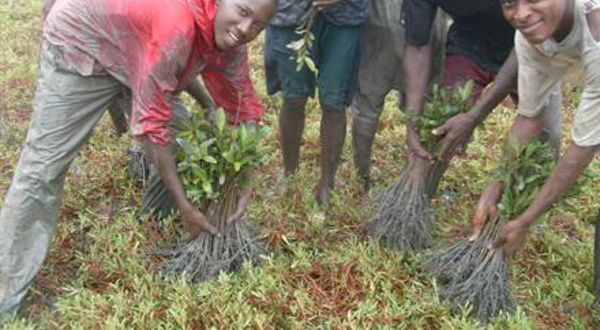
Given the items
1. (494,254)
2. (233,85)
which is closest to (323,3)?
(233,85)

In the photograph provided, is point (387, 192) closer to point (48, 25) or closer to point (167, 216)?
point (167, 216)

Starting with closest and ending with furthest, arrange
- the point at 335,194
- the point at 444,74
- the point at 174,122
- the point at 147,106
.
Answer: the point at 147,106, the point at 174,122, the point at 444,74, the point at 335,194

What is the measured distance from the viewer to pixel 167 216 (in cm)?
386

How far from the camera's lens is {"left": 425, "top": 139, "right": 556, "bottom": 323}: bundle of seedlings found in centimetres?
303

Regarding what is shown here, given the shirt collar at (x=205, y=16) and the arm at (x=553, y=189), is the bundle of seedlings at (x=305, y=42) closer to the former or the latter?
the shirt collar at (x=205, y=16)

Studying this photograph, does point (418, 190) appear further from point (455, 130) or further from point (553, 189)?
point (553, 189)

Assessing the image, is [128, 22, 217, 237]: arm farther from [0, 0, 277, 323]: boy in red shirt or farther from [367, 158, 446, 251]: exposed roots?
[367, 158, 446, 251]: exposed roots

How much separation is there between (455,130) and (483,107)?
0.18m

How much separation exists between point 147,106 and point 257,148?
0.59 metres

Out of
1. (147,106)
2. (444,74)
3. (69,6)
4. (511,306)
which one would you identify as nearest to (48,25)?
(69,6)

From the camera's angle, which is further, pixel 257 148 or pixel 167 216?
pixel 167 216

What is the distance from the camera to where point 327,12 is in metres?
3.55

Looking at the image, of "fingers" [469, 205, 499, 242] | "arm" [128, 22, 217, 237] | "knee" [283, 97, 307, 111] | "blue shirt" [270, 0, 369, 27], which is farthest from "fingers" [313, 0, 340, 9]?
"fingers" [469, 205, 499, 242]

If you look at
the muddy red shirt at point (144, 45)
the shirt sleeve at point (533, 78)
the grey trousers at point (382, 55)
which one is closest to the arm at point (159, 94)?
the muddy red shirt at point (144, 45)
